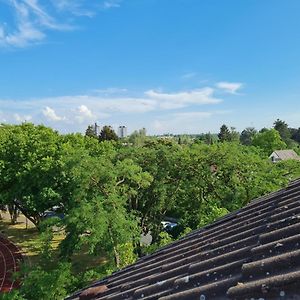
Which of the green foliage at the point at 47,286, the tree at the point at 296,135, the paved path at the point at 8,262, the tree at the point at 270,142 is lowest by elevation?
the paved path at the point at 8,262

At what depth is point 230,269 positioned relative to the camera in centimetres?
238

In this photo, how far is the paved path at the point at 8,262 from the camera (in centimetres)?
1967

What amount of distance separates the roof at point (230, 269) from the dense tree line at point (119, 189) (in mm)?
9378

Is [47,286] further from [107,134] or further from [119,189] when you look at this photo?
[107,134]

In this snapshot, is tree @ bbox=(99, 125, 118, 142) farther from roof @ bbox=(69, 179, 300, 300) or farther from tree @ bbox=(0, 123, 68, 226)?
roof @ bbox=(69, 179, 300, 300)

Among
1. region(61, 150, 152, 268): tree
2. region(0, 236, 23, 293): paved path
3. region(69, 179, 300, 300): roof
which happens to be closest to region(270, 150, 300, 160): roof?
region(0, 236, 23, 293): paved path

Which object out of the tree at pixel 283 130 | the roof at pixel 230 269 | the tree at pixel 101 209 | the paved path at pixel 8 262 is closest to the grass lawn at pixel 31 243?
the paved path at pixel 8 262

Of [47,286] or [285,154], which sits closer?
[47,286]

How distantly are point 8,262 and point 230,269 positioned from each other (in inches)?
967

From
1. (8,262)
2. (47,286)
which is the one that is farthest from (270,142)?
(47,286)

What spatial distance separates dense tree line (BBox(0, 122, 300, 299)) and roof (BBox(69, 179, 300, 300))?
9.38 meters

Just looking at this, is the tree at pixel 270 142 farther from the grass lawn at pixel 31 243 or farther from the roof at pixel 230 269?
the roof at pixel 230 269

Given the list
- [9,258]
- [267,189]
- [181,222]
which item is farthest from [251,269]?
[9,258]

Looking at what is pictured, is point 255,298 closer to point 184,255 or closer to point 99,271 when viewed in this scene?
point 184,255
